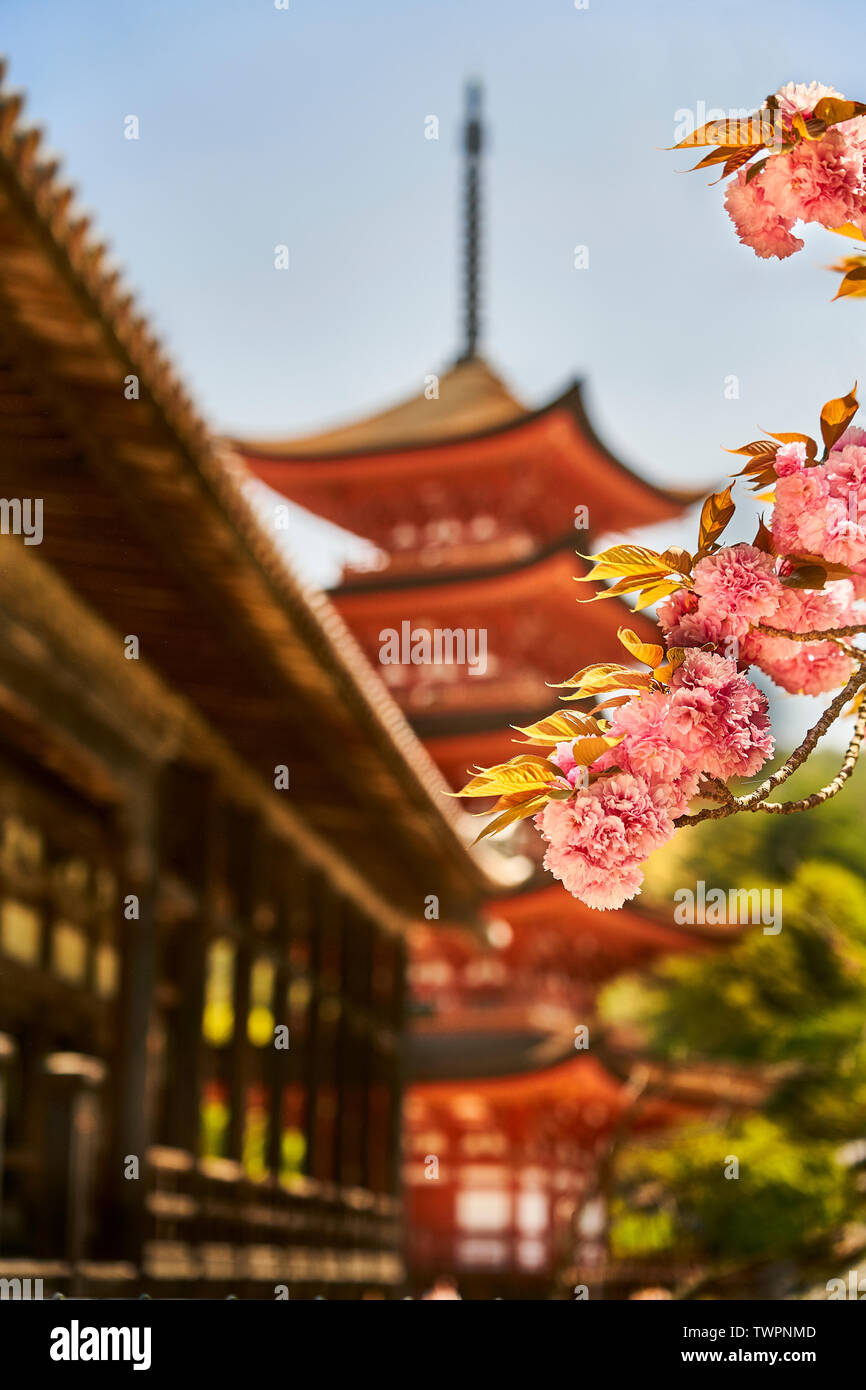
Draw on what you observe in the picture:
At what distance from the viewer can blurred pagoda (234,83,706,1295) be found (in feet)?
69.5

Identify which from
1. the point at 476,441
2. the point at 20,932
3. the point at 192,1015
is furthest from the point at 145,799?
the point at 476,441

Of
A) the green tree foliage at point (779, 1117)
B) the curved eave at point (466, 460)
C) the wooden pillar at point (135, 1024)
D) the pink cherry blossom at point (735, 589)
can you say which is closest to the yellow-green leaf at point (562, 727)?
the pink cherry blossom at point (735, 589)

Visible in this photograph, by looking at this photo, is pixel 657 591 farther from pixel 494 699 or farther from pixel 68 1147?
pixel 494 699

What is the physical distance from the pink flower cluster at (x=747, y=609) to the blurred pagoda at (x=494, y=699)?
15.9m

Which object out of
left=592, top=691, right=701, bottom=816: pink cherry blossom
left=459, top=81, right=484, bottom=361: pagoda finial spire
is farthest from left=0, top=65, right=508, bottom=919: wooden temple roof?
left=459, top=81, right=484, bottom=361: pagoda finial spire

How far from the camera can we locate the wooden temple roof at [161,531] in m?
5.23

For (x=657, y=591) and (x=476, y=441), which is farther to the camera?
(x=476, y=441)

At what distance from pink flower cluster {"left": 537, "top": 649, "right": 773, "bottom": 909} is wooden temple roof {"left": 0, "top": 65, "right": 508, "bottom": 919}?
2782mm

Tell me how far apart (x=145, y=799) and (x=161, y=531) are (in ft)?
6.13

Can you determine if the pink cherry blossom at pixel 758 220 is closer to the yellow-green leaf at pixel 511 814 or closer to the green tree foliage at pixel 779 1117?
the yellow-green leaf at pixel 511 814

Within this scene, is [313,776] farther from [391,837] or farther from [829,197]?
[829,197]

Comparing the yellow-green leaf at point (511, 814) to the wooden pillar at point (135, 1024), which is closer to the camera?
the yellow-green leaf at point (511, 814)

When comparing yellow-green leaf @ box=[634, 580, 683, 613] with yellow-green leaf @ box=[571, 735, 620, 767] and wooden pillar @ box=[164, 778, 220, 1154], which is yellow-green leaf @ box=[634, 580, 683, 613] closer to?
yellow-green leaf @ box=[571, 735, 620, 767]

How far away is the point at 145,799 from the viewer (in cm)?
845
